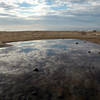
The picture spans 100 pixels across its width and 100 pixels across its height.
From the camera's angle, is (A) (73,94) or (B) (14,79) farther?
(B) (14,79)

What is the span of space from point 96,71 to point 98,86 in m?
2.09

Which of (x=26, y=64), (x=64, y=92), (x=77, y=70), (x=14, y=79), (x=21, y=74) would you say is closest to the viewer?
(x=64, y=92)

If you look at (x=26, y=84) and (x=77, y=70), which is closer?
(x=26, y=84)

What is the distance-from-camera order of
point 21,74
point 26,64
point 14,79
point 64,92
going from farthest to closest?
1. point 26,64
2. point 21,74
3. point 14,79
4. point 64,92

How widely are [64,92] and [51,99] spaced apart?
0.78 metres

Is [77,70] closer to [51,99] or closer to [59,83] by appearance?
[59,83]

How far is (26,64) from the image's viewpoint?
9969 millimetres

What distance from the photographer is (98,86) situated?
6582 millimetres

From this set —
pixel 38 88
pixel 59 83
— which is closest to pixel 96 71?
pixel 59 83

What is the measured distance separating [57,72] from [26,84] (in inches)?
90.4

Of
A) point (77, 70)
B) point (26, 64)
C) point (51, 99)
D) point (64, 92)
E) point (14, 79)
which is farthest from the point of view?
Result: point (26, 64)

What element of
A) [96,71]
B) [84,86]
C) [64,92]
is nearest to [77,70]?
[96,71]

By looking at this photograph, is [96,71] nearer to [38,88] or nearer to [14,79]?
[38,88]

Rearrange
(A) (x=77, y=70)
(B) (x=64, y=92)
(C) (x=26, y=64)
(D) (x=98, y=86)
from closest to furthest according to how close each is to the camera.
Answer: (B) (x=64, y=92), (D) (x=98, y=86), (A) (x=77, y=70), (C) (x=26, y=64)
